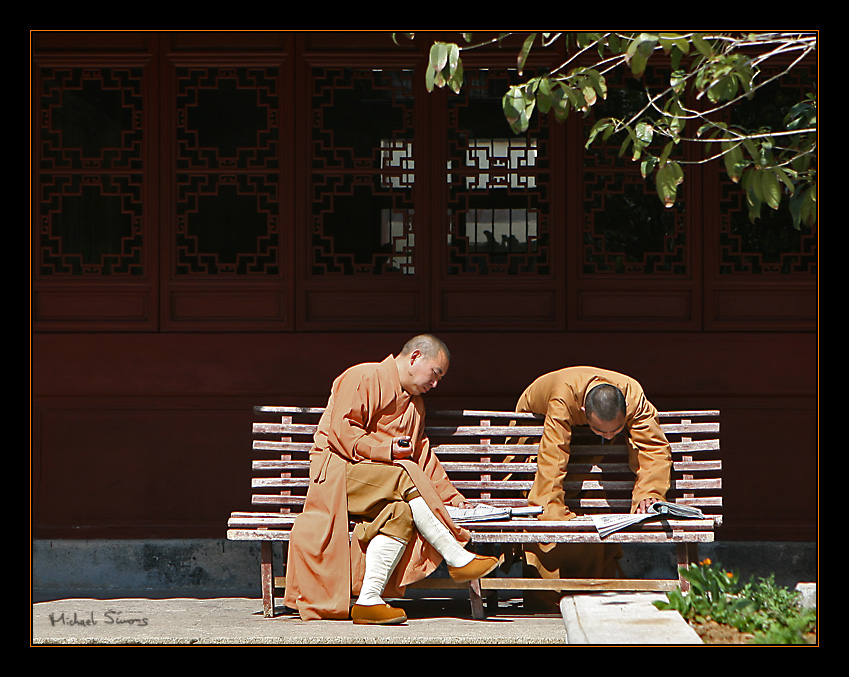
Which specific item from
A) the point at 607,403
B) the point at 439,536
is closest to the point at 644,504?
the point at 607,403

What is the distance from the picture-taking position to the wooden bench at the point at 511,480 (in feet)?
19.5

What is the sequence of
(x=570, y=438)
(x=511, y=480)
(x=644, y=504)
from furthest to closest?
1. (x=511, y=480)
2. (x=570, y=438)
3. (x=644, y=504)

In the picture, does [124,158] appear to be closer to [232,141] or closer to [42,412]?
[232,141]

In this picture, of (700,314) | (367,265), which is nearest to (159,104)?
(367,265)

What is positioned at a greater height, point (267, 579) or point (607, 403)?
point (607, 403)

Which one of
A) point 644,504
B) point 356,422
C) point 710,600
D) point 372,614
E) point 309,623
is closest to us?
point 710,600

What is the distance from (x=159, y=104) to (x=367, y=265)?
5.81 feet

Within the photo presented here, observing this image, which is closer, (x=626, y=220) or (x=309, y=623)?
(x=309, y=623)

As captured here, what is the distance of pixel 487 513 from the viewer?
→ 5.94 metres

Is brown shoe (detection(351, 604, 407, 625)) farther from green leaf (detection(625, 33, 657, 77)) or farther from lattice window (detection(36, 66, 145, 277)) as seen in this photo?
green leaf (detection(625, 33, 657, 77))

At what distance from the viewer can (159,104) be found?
7.00 metres

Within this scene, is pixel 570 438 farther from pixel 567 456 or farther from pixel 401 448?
pixel 401 448

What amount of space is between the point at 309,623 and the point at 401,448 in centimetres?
110
